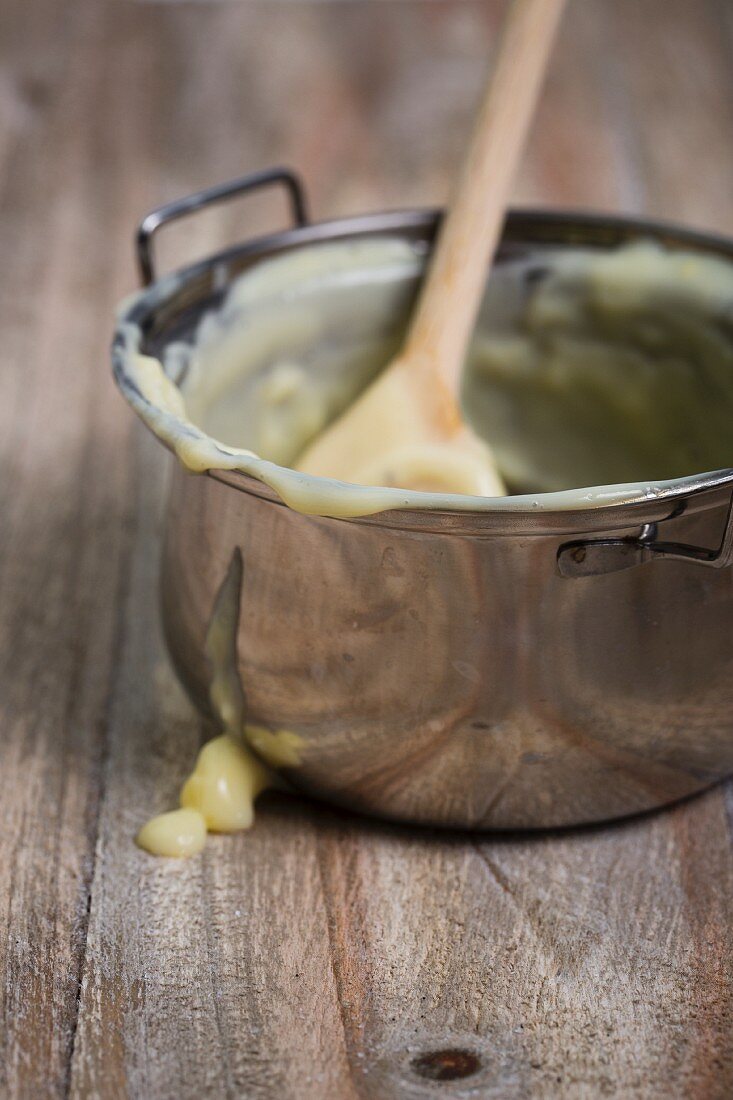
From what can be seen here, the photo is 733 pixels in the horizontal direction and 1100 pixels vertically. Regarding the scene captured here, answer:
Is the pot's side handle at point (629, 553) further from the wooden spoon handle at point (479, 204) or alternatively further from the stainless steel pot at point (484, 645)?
the wooden spoon handle at point (479, 204)

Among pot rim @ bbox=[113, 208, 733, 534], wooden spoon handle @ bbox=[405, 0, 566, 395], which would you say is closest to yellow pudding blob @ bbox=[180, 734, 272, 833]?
pot rim @ bbox=[113, 208, 733, 534]

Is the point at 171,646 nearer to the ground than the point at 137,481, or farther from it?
nearer to the ground

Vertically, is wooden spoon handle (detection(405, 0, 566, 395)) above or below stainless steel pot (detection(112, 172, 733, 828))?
above

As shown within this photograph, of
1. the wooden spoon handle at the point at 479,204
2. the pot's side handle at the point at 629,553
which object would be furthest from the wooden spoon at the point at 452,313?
the pot's side handle at the point at 629,553

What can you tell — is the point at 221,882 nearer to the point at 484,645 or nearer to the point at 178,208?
the point at 484,645

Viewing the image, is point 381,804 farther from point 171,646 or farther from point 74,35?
point 74,35

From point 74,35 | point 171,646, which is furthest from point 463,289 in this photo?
point 74,35

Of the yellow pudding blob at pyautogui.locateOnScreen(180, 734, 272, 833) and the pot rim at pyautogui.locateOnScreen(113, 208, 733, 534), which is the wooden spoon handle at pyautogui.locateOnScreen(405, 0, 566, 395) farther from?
the yellow pudding blob at pyautogui.locateOnScreen(180, 734, 272, 833)
